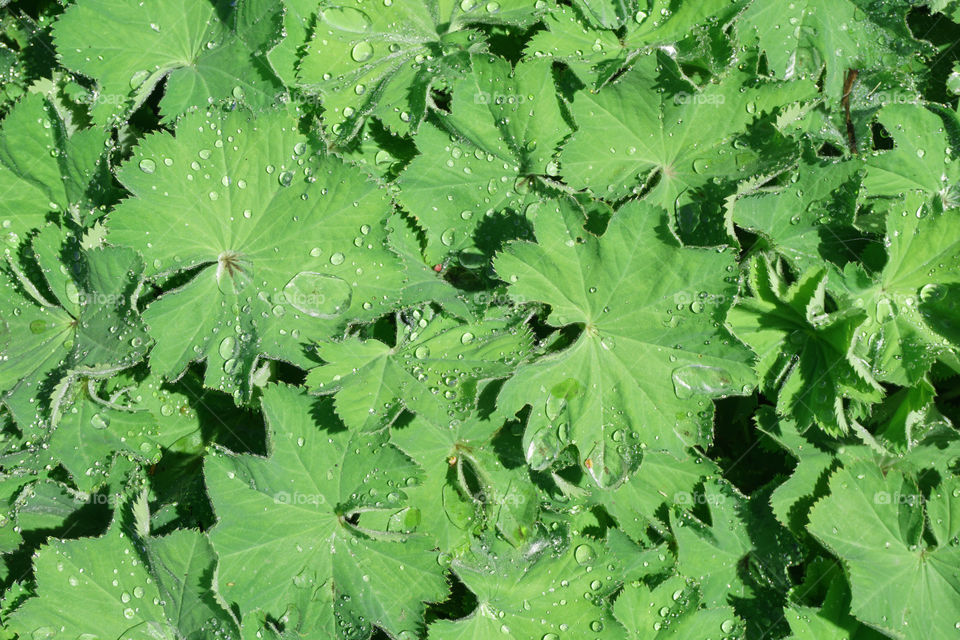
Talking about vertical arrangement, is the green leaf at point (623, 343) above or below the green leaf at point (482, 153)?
below

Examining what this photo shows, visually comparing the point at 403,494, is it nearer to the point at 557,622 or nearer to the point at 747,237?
the point at 557,622

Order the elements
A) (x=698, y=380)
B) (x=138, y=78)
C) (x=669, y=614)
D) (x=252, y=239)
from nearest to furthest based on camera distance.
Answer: (x=698, y=380)
(x=252, y=239)
(x=138, y=78)
(x=669, y=614)

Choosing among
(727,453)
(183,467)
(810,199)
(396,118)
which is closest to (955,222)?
(810,199)

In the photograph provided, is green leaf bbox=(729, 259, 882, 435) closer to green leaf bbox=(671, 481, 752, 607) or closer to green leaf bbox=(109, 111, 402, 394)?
green leaf bbox=(671, 481, 752, 607)

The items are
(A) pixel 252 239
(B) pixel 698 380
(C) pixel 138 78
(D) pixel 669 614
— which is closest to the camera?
(B) pixel 698 380

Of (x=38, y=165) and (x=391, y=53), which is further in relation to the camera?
(x=38, y=165)

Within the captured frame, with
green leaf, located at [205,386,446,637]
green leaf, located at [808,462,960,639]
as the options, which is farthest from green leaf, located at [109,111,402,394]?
green leaf, located at [808,462,960,639]

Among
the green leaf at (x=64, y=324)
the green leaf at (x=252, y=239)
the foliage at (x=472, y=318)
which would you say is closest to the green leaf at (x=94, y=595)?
the foliage at (x=472, y=318)

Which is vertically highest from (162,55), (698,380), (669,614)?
(162,55)

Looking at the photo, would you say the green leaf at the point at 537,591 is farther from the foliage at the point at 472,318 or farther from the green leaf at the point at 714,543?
the green leaf at the point at 714,543

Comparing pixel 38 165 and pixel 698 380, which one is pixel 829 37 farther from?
pixel 38 165

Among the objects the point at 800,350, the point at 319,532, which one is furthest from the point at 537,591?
the point at 800,350
